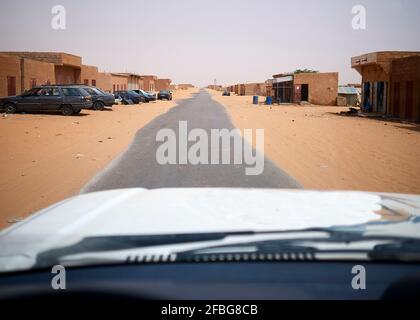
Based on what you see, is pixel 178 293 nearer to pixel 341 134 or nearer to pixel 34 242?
pixel 34 242

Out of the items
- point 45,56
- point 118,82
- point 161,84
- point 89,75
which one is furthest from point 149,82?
point 45,56

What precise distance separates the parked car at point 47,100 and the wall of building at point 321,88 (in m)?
28.9

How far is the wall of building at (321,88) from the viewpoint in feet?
165

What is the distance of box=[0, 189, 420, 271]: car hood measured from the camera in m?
1.84

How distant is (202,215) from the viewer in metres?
2.12

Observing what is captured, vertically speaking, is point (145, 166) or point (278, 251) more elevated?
point (278, 251)

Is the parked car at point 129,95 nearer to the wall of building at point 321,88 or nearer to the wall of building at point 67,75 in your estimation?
the wall of building at point 67,75

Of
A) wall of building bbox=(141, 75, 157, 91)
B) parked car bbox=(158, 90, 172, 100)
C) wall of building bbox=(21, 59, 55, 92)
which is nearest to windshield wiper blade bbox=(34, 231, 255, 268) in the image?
wall of building bbox=(21, 59, 55, 92)

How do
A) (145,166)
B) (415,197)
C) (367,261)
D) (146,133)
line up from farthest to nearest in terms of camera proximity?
(146,133) < (145,166) < (415,197) < (367,261)

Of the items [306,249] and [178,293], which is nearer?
[178,293]

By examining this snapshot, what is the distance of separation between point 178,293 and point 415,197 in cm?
191

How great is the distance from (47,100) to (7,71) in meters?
6.54
